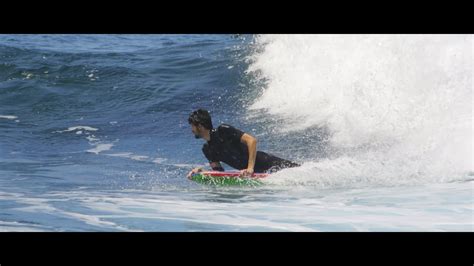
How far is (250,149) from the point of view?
557cm

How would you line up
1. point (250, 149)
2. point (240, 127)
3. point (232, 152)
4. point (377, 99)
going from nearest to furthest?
point (250, 149), point (232, 152), point (240, 127), point (377, 99)

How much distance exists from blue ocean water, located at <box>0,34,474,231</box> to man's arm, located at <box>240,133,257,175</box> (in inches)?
8.8

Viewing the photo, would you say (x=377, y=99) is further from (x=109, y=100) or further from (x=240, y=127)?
(x=109, y=100)

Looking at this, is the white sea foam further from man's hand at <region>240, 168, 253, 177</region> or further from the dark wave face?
the dark wave face

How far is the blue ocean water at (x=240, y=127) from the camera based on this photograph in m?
5.58

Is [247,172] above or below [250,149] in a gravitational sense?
below

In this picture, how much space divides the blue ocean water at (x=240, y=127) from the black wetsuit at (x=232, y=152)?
0.15 metres

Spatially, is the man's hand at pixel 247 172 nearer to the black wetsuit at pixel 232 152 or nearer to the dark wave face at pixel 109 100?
the black wetsuit at pixel 232 152

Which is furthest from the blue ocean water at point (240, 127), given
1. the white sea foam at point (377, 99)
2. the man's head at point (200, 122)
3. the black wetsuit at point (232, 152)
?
the man's head at point (200, 122)

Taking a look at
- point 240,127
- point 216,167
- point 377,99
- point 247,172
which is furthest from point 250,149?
point 377,99

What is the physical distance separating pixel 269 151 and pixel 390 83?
1.67 metres

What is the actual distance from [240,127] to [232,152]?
134cm
